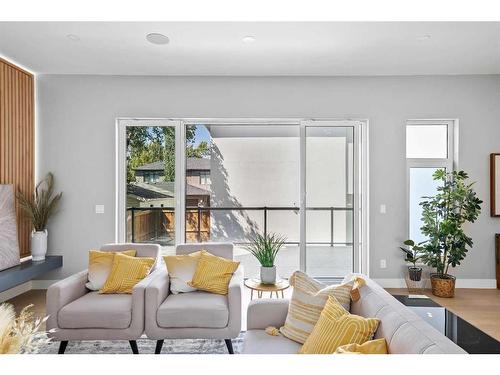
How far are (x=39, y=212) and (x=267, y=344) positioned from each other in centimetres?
342

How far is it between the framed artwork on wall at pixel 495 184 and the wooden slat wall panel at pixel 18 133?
600 cm

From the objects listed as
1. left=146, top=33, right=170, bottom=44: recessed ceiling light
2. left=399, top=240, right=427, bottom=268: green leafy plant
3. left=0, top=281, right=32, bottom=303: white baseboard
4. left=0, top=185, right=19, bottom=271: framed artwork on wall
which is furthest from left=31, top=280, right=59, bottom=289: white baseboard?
left=399, top=240, right=427, bottom=268: green leafy plant

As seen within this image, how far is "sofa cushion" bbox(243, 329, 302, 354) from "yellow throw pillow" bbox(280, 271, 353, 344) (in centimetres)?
5

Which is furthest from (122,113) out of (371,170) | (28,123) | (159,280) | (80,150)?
(371,170)

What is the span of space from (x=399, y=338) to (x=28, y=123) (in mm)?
4624

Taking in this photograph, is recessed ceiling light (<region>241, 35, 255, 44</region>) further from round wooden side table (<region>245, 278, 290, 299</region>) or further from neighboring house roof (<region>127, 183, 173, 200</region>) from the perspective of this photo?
round wooden side table (<region>245, 278, 290, 299</region>)

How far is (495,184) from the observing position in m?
4.17

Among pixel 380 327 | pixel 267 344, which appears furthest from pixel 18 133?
pixel 380 327

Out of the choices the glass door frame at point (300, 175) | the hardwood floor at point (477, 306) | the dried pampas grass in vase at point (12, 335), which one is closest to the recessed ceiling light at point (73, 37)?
the glass door frame at point (300, 175)

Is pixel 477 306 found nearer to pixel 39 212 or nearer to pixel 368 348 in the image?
pixel 368 348

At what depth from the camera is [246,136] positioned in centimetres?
623

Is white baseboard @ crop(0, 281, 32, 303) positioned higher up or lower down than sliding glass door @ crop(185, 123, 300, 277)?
lower down

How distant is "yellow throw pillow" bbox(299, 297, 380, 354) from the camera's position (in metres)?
1.50

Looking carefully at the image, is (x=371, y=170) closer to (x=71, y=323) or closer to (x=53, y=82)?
(x=71, y=323)
